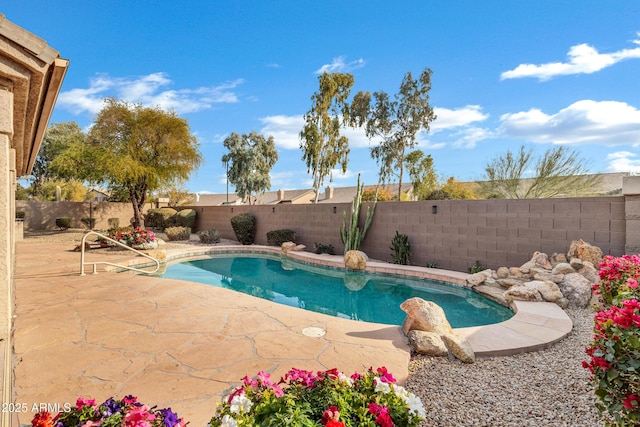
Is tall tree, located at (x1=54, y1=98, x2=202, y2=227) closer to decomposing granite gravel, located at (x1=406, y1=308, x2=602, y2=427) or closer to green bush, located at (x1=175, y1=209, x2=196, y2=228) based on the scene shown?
green bush, located at (x1=175, y1=209, x2=196, y2=228)

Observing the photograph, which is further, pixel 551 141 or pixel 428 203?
pixel 551 141

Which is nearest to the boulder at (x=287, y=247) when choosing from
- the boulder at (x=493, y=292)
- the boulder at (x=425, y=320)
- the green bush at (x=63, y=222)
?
the boulder at (x=493, y=292)

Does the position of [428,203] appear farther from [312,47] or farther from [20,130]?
[20,130]

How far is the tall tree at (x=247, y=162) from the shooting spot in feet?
106

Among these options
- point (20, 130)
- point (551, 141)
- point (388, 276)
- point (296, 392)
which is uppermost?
point (551, 141)

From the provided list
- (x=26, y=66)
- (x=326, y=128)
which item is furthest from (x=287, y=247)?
(x=326, y=128)

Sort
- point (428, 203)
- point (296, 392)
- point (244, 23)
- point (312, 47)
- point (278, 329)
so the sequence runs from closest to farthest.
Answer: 1. point (296, 392)
2. point (278, 329)
3. point (428, 203)
4. point (244, 23)
5. point (312, 47)

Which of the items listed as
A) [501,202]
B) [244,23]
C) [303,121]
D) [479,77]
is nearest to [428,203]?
[501,202]

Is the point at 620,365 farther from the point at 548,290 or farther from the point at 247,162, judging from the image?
the point at 247,162

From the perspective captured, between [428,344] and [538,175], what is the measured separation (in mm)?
12325

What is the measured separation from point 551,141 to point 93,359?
14950mm

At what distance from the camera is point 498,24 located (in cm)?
891

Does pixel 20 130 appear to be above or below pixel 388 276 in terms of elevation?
above

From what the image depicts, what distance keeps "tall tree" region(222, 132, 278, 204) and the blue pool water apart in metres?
21.6
